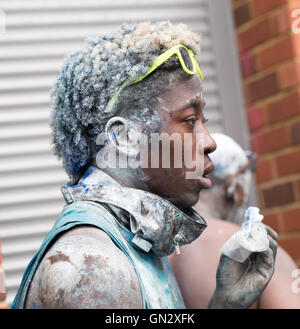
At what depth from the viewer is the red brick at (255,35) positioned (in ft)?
11.1

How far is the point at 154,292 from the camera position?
1707 millimetres

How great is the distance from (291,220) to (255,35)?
1.04 meters

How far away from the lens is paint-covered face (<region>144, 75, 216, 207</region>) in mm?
1771

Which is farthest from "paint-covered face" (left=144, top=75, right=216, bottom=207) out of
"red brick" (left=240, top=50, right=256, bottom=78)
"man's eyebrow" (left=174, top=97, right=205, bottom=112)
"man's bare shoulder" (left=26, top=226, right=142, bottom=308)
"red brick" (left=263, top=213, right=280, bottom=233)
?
"red brick" (left=240, top=50, right=256, bottom=78)

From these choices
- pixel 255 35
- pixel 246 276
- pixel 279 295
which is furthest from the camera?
pixel 255 35

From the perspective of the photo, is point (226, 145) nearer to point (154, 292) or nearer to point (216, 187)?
point (216, 187)

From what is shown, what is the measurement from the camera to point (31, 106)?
10.9 ft

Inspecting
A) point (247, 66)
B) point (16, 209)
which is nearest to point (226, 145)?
point (247, 66)

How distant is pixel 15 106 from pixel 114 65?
64.9 inches

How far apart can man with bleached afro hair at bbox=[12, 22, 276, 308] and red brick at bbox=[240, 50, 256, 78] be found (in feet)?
5.56

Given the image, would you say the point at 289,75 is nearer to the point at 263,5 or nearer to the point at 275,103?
the point at 275,103

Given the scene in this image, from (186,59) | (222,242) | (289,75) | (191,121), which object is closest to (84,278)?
(191,121)

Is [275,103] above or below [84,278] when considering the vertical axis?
above
